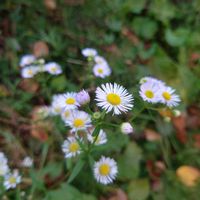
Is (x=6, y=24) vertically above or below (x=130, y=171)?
above

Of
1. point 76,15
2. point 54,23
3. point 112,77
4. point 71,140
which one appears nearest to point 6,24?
point 54,23

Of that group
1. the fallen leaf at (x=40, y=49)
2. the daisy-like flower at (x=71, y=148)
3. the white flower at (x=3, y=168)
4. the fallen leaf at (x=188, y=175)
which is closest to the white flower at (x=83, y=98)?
the daisy-like flower at (x=71, y=148)

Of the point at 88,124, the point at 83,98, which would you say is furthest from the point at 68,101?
the point at 83,98

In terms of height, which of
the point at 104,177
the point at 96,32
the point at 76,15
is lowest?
the point at 104,177

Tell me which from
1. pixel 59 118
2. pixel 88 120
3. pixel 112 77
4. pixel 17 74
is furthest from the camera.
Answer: pixel 17 74

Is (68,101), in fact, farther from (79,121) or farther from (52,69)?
(52,69)

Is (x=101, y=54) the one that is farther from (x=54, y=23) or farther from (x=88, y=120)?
(x=88, y=120)
